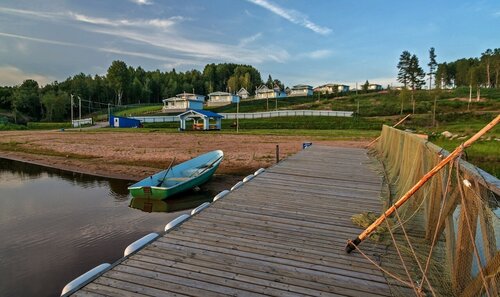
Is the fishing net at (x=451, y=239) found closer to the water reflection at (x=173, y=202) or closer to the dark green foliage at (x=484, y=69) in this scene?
the water reflection at (x=173, y=202)

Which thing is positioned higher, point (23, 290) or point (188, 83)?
point (188, 83)

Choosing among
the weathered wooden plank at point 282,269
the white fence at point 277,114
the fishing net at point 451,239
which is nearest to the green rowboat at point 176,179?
the weathered wooden plank at point 282,269

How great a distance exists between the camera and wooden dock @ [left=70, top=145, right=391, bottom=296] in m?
3.96

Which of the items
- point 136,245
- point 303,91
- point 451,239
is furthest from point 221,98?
point 451,239

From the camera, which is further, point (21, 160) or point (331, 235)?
point (21, 160)

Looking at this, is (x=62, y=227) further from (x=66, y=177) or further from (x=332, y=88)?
(x=332, y=88)

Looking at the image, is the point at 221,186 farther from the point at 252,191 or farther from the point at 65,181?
the point at 65,181

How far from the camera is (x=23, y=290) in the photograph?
739cm

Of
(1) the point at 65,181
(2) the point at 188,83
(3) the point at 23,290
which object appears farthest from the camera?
(2) the point at 188,83

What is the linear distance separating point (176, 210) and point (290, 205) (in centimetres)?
694

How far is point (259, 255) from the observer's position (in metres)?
4.85

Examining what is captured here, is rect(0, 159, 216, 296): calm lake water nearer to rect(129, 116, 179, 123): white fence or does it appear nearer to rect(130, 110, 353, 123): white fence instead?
rect(130, 110, 353, 123): white fence

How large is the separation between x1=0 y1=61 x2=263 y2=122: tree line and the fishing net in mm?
75854

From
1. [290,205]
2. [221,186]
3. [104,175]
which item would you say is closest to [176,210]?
[221,186]
